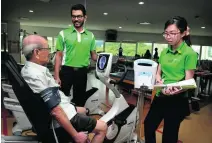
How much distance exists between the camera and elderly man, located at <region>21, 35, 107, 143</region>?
148 cm

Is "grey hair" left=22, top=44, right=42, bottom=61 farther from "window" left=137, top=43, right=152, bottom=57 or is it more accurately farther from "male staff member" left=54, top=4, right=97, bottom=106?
"window" left=137, top=43, right=152, bottom=57

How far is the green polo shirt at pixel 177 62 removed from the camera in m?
A: 1.55

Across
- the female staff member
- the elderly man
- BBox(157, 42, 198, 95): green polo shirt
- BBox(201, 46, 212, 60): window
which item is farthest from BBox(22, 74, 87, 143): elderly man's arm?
BBox(201, 46, 212, 60): window

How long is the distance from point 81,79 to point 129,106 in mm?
644

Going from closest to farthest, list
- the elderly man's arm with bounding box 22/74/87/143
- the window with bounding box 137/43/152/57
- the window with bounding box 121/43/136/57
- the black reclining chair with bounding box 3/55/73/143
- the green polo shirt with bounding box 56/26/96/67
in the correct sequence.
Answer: the black reclining chair with bounding box 3/55/73/143, the elderly man's arm with bounding box 22/74/87/143, the green polo shirt with bounding box 56/26/96/67, the window with bounding box 121/43/136/57, the window with bounding box 137/43/152/57

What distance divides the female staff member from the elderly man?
52 cm

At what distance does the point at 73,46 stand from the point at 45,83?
996mm

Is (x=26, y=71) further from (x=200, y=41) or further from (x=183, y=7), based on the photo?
(x=200, y=41)

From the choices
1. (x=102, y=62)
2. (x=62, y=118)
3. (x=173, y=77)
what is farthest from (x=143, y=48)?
(x=62, y=118)

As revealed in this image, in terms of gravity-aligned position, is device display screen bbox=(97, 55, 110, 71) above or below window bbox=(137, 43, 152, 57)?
below

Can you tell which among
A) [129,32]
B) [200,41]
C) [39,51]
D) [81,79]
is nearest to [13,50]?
[129,32]

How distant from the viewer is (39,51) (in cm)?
156

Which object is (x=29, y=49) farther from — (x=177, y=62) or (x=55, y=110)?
(x=177, y=62)

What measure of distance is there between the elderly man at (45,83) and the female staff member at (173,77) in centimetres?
52
